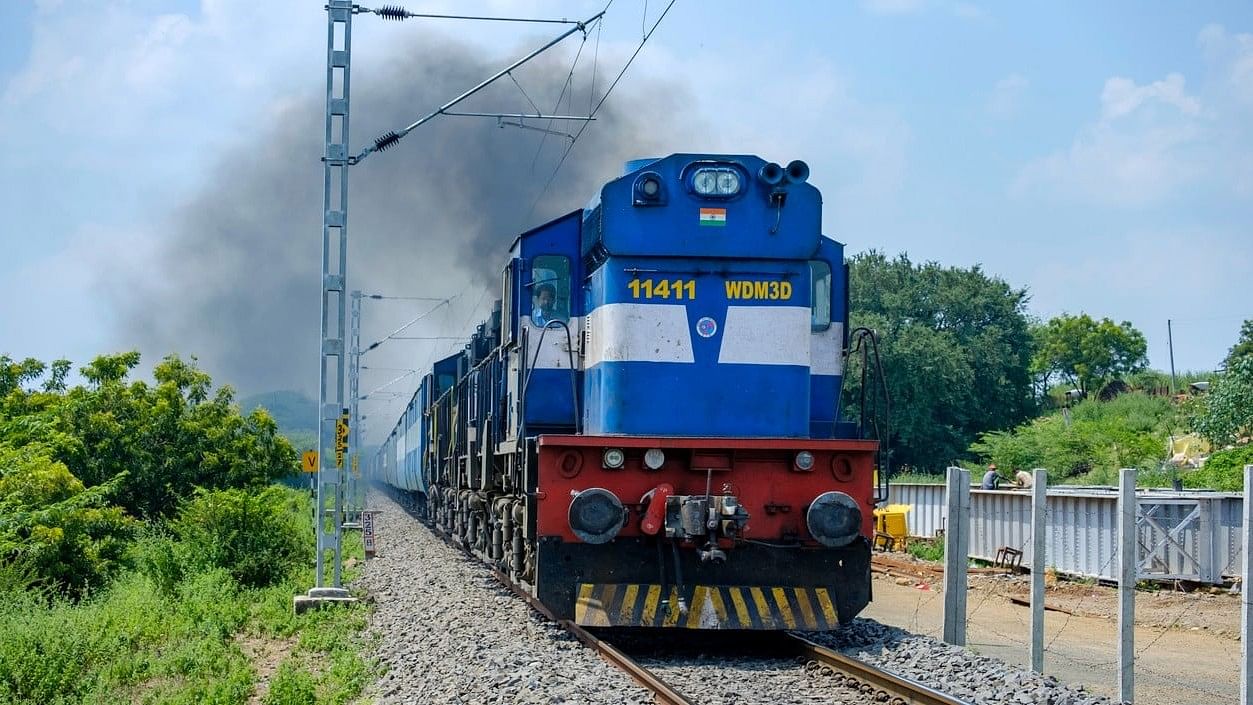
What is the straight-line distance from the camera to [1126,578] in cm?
761

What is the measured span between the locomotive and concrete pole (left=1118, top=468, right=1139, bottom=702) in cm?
182

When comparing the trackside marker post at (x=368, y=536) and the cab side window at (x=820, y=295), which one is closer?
the cab side window at (x=820, y=295)

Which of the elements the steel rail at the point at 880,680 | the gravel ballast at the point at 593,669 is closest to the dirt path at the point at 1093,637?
the gravel ballast at the point at 593,669

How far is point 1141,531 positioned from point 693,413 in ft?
27.3

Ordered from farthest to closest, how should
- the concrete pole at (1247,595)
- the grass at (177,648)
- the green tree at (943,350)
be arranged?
1. the green tree at (943,350)
2. the grass at (177,648)
3. the concrete pole at (1247,595)

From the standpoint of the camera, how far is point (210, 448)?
22.8 meters

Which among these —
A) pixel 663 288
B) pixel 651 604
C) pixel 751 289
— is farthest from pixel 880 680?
pixel 663 288

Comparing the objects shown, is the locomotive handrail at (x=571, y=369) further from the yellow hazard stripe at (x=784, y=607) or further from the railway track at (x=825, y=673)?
the yellow hazard stripe at (x=784, y=607)

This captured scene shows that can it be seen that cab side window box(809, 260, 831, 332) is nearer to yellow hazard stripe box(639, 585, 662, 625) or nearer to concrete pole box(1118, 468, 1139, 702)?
yellow hazard stripe box(639, 585, 662, 625)

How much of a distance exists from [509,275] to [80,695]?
4.57m

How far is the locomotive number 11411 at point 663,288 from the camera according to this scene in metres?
9.21

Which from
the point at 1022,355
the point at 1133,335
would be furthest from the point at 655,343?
the point at 1133,335

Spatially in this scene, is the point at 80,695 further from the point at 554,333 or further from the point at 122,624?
the point at 554,333

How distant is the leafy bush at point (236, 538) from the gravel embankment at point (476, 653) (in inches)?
79.2
